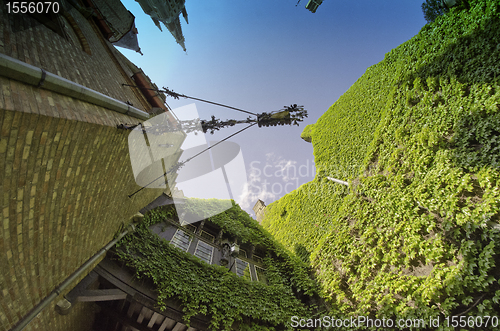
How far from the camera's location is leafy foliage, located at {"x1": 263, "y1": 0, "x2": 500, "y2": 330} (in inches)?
169

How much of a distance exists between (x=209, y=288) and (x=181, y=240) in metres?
2.24

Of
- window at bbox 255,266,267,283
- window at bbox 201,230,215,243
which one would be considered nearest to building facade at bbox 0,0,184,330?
window at bbox 201,230,215,243

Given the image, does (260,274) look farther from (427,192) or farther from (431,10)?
(431,10)

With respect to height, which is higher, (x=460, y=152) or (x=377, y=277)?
(x=460, y=152)

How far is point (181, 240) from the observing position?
7547mm

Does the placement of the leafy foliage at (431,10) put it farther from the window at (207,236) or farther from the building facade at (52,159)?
the window at (207,236)

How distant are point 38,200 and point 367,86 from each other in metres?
12.3

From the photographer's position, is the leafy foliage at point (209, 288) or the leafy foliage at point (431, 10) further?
the leafy foliage at point (431, 10)

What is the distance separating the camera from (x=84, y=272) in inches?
185

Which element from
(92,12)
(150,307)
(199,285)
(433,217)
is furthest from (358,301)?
(92,12)

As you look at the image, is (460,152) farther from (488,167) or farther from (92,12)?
(92,12)

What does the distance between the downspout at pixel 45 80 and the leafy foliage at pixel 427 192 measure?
7.56 m

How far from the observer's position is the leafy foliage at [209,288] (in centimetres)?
549

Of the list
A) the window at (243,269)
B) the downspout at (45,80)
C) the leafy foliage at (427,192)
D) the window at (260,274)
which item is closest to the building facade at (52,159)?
the downspout at (45,80)
